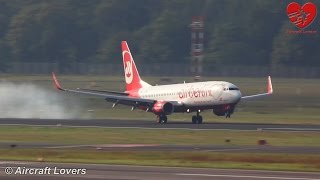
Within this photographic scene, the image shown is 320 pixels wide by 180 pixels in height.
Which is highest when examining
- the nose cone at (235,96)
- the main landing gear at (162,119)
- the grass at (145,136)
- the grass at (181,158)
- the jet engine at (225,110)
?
the grass at (181,158)

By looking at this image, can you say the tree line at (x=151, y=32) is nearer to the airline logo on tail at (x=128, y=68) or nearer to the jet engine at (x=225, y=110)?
the airline logo on tail at (x=128, y=68)

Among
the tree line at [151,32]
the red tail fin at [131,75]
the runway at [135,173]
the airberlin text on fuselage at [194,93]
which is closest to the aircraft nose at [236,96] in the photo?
the airberlin text on fuselage at [194,93]

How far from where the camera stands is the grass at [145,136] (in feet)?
187

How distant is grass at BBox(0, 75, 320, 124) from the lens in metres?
85.5

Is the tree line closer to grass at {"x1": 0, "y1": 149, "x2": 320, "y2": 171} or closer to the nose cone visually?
the nose cone

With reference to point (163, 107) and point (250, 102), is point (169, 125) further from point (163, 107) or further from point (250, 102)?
point (250, 102)

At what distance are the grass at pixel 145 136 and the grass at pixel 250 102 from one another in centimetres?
1564

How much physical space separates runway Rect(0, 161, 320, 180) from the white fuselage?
36.4m

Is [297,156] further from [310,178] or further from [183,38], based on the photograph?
[183,38]

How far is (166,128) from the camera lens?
229ft

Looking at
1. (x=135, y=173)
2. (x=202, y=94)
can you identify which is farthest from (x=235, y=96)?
(x=135, y=173)

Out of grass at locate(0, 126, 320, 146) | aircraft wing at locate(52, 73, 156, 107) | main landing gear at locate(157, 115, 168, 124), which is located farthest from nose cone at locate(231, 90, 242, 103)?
grass at locate(0, 126, 320, 146)

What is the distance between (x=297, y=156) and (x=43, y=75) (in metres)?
90.1

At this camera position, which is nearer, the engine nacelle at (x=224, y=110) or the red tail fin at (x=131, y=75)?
the engine nacelle at (x=224, y=110)
